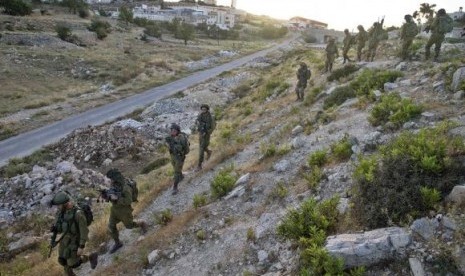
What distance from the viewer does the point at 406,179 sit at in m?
7.11

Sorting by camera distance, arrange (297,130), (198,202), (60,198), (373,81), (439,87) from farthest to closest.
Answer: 1. (373,81)
2. (297,130)
3. (439,87)
4. (198,202)
5. (60,198)

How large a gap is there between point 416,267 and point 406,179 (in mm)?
1770

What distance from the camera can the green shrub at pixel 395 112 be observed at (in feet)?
34.7

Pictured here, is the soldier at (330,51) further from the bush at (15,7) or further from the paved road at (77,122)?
the bush at (15,7)

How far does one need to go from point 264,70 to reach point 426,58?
31280mm

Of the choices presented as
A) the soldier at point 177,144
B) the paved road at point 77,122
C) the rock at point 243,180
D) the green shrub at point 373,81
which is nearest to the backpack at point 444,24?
the green shrub at point 373,81

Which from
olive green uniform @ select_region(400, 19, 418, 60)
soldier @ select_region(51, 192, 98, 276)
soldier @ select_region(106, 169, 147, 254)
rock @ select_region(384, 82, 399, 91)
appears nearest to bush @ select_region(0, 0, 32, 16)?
olive green uniform @ select_region(400, 19, 418, 60)

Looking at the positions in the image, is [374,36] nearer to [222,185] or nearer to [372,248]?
[222,185]

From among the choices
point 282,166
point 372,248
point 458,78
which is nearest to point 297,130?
point 282,166

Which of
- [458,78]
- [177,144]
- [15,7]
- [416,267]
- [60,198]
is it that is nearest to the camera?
[416,267]

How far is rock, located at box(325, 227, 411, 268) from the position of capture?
6.14 meters

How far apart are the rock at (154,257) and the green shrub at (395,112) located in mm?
6660

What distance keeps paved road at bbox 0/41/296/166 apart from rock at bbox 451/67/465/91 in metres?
20.2

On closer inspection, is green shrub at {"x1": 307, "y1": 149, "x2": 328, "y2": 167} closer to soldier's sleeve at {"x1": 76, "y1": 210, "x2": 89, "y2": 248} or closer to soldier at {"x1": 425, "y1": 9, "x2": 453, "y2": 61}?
soldier's sleeve at {"x1": 76, "y1": 210, "x2": 89, "y2": 248}
